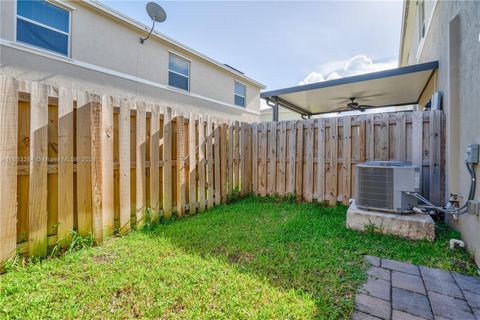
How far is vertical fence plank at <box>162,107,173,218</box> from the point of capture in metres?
3.37

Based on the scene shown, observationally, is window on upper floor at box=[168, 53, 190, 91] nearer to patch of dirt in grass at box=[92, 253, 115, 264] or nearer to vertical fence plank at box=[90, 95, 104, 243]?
vertical fence plank at box=[90, 95, 104, 243]

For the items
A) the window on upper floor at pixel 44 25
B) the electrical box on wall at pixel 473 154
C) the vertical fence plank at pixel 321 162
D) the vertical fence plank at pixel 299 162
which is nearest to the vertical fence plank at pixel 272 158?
the vertical fence plank at pixel 299 162

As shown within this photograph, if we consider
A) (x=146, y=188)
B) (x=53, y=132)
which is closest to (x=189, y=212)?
(x=146, y=188)

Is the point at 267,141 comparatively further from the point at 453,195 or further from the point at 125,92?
the point at 125,92

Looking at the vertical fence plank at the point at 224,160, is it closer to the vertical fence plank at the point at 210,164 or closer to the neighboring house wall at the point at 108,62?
the vertical fence plank at the point at 210,164

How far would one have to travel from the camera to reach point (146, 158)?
10.5ft

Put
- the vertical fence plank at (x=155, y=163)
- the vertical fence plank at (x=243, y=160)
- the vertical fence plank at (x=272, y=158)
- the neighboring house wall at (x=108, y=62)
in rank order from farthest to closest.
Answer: the neighboring house wall at (x=108, y=62)
the vertical fence plank at (x=243, y=160)
the vertical fence plank at (x=272, y=158)
the vertical fence plank at (x=155, y=163)

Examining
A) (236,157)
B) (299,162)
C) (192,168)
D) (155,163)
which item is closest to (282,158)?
(299,162)

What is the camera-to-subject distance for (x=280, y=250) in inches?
92.0

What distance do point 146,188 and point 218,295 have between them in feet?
6.84

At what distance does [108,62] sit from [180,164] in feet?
19.1

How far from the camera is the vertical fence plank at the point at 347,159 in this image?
4.01 meters

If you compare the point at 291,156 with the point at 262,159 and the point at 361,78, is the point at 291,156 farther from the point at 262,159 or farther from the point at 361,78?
the point at 361,78

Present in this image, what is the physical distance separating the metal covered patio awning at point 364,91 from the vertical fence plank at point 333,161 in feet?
4.54
